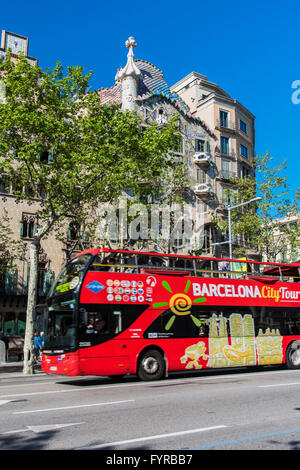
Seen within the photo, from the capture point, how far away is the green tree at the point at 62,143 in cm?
1873

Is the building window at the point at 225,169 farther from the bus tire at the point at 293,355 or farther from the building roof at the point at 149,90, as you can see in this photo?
the bus tire at the point at 293,355

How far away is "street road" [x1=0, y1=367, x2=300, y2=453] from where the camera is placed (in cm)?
571

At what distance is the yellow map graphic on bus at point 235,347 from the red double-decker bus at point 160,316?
34 mm

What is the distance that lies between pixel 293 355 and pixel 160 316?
678cm

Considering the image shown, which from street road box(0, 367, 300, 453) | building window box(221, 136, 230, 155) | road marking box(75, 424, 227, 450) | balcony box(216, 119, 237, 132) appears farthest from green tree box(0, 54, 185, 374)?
balcony box(216, 119, 237, 132)

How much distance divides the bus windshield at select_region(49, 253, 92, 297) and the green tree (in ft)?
17.0

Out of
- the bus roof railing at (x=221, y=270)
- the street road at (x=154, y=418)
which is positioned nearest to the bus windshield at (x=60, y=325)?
the street road at (x=154, y=418)

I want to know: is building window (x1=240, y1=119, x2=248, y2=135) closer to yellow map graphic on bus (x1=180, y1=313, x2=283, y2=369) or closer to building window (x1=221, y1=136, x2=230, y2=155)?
building window (x1=221, y1=136, x2=230, y2=155)

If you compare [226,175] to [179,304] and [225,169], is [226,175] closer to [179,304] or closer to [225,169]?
[225,169]

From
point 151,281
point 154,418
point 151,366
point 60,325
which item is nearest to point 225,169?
point 151,281

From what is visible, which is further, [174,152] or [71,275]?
[174,152]

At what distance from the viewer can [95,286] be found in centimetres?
1327
